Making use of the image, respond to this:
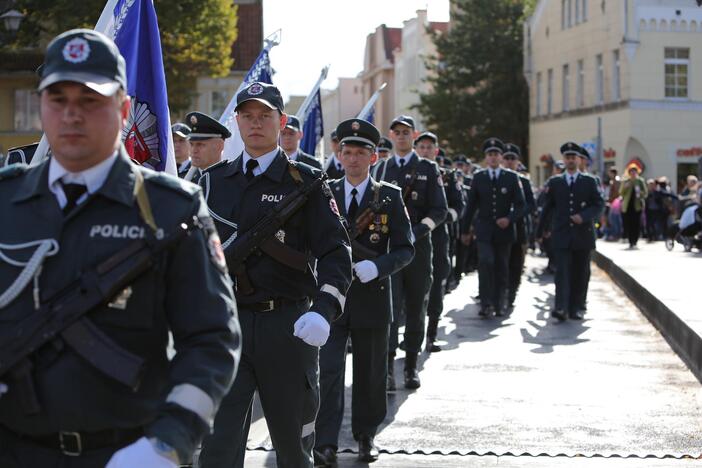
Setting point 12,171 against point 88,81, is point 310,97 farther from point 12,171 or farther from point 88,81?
point 88,81

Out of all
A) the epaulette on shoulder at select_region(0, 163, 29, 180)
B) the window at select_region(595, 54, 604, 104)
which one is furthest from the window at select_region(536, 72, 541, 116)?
the epaulette on shoulder at select_region(0, 163, 29, 180)

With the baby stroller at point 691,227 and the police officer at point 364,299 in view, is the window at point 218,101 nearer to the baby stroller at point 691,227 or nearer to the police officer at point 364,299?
the baby stroller at point 691,227

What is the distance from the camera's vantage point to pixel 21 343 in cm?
343

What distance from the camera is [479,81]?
64.3 meters

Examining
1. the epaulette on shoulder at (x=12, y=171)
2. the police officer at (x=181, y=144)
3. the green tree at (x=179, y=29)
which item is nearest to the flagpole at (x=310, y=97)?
the police officer at (x=181, y=144)

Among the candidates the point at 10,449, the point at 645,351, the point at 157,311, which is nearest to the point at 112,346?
the point at 157,311

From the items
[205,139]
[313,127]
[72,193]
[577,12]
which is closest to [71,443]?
[72,193]

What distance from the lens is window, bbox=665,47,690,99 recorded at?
4828 centimetres

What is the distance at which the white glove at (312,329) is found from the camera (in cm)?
554

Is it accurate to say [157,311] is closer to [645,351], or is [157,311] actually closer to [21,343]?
[21,343]

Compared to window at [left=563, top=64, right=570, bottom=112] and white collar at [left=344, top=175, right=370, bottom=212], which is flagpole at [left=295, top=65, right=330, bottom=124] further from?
window at [left=563, top=64, right=570, bottom=112]

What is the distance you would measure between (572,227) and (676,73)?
33.9 m

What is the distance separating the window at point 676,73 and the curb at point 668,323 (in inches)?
1058

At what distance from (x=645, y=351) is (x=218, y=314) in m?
10.6
